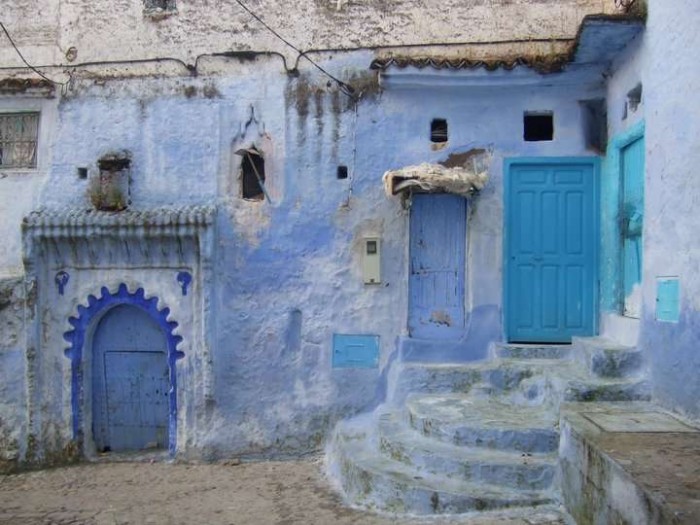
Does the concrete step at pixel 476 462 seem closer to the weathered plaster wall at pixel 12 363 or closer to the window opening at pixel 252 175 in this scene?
the window opening at pixel 252 175

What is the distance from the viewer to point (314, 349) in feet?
29.3

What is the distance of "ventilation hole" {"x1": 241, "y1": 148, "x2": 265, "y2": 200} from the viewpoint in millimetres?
9141

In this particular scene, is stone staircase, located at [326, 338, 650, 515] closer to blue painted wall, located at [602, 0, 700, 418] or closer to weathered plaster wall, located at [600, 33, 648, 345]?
weathered plaster wall, located at [600, 33, 648, 345]

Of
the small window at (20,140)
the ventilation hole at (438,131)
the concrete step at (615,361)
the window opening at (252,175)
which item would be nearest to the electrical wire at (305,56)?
the ventilation hole at (438,131)

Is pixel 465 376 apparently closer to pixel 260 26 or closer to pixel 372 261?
pixel 372 261

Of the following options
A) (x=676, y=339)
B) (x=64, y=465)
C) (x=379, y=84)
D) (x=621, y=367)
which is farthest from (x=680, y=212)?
(x=64, y=465)

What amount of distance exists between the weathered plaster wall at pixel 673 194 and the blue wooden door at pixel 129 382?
18.9 feet

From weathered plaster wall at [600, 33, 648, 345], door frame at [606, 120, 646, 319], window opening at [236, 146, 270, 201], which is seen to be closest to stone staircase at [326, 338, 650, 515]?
weathered plaster wall at [600, 33, 648, 345]

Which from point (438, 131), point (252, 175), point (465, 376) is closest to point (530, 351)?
point (465, 376)

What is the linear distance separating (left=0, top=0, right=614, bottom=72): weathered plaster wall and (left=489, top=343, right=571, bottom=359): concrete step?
372 centimetres

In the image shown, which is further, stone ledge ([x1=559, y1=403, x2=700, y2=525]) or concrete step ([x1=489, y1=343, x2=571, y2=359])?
concrete step ([x1=489, y1=343, x2=571, y2=359])

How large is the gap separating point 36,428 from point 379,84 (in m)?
5.94

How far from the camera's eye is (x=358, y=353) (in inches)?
349

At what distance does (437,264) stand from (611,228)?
6.66ft
